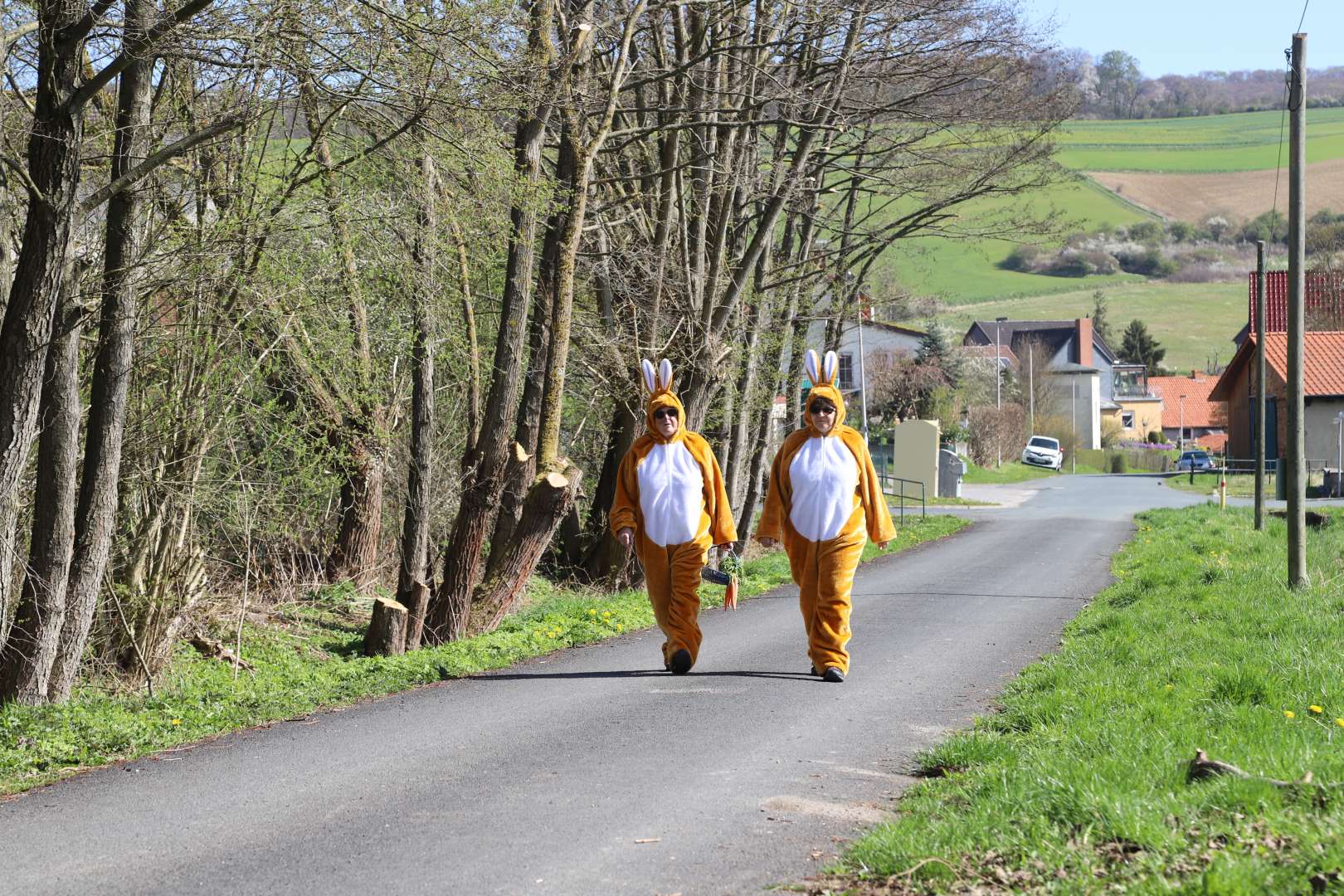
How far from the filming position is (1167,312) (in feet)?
414

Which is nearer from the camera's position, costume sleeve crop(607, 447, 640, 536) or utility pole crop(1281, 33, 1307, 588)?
costume sleeve crop(607, 447, 640, 536)

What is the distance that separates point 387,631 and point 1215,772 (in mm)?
8649

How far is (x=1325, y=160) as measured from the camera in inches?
4459

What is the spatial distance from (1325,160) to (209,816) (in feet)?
395

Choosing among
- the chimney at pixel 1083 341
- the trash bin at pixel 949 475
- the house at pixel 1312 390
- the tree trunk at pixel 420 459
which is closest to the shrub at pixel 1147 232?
the chimney at pixel 1083 341

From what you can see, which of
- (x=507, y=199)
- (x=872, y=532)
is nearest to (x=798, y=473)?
(x=872, y=532)

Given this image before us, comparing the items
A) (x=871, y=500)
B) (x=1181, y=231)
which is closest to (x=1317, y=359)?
(x=871, y=500)

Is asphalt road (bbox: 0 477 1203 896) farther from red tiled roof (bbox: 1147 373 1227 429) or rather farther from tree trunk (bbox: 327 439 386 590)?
red tiled roof (bbox: 1147 373 1227 429)

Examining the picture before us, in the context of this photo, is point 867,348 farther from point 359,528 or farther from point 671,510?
point 671,510

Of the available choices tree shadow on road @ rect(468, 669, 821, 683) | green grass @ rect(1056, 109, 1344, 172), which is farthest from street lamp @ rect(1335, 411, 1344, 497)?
green grass @ rect(1056, 109, 1344, 172)

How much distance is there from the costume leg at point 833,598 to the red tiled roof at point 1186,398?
10173cm

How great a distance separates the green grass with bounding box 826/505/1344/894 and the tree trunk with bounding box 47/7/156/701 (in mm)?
5933

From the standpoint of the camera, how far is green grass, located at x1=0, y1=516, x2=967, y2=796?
8445mm

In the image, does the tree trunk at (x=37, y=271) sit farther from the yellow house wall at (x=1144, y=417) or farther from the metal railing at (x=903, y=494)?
the yellow house wall at (x=1144, y=417)
